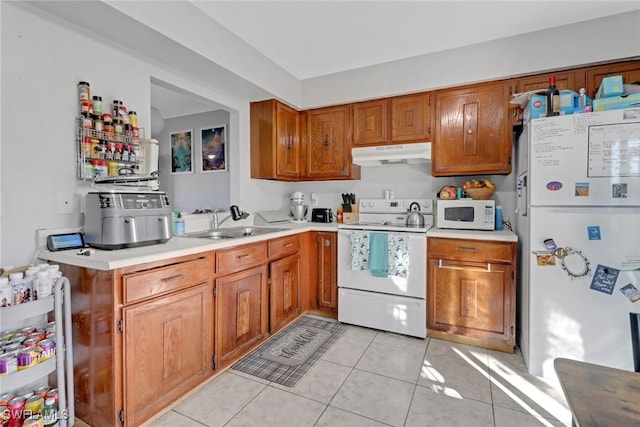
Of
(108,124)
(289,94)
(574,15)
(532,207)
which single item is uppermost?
(574,15)

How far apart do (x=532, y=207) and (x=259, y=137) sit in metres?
2.44

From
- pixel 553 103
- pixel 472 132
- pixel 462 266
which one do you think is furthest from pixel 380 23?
pixel 462 266

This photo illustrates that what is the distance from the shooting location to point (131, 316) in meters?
1.42

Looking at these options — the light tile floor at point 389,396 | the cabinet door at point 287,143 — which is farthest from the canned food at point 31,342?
the cabinet door at point 287,143

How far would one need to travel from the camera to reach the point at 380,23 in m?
2.25

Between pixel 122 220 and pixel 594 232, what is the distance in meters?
2.68

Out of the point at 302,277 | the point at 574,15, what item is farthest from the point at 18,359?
the point at 574,15

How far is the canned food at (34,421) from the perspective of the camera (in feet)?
4.32

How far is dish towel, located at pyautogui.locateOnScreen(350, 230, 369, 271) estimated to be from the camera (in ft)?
8.75

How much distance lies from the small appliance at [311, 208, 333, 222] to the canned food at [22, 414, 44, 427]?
2.59 metres

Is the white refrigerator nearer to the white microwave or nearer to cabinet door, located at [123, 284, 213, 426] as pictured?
the white microwave

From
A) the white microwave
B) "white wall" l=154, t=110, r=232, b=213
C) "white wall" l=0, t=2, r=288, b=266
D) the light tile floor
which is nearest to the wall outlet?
"white wall" l=0, t=2, r=288, b=266

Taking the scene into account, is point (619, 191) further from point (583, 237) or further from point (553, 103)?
point (553, 103)

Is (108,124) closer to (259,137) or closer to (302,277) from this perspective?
(259,137)
